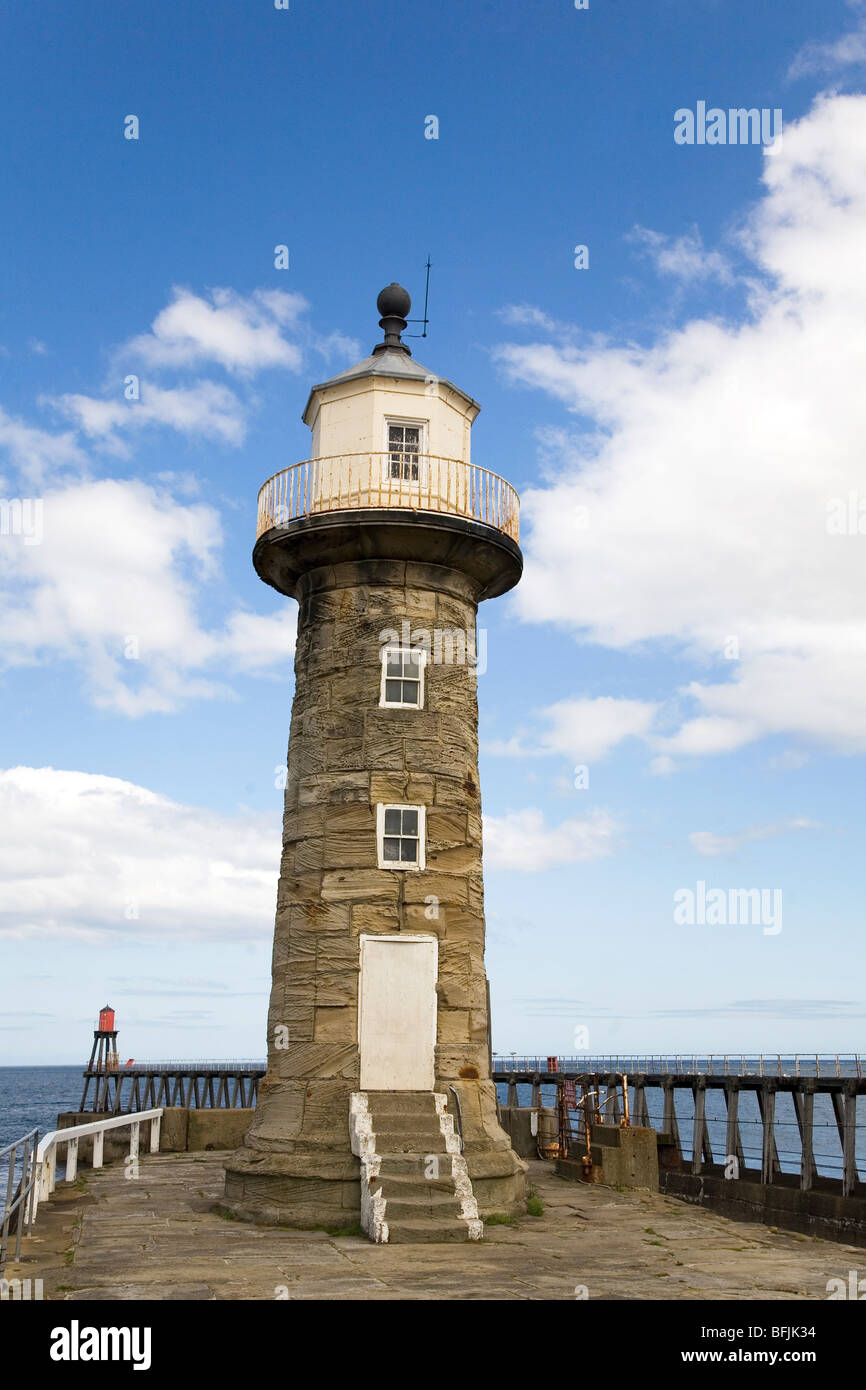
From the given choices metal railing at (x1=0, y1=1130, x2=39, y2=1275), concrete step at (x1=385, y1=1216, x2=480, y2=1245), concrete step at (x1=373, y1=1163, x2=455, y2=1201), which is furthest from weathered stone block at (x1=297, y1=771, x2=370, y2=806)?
metal railing at (x1=0, y1=1130, x2=39, y2=1275)

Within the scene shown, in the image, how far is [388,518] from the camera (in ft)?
49.2

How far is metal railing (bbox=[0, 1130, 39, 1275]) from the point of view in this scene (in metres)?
9.91

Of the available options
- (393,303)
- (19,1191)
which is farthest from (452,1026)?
(393,303)

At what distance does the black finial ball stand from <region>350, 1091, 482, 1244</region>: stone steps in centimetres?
1068

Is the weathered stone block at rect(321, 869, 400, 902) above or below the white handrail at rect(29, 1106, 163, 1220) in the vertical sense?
above

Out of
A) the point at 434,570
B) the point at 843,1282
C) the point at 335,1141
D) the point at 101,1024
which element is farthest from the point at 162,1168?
the point at 101,1024

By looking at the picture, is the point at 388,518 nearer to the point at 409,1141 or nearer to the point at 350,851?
the point at 350,851

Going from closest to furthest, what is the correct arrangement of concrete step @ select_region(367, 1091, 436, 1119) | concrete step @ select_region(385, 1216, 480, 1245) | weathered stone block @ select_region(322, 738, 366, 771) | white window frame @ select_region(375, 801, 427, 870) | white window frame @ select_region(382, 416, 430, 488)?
concrete step @ select_region(385, 1216, 480, 1245) → concrete step @ select_region(367, 1091, 436, 1119) → white window frame @ select_region(375, 801, 427, 870) → weathered stone block @ select_region(322, 738, 366, 771) → white window frame @ select_region(382, 416, 430, 488)

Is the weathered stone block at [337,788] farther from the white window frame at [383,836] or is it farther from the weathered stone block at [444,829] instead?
the weathered stone block at [444,829]

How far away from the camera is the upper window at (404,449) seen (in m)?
15.8

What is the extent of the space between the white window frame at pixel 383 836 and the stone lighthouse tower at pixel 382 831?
26mm

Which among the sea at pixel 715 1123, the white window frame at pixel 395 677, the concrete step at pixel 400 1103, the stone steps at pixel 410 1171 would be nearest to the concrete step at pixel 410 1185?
the stone steps at pixel 410 1171

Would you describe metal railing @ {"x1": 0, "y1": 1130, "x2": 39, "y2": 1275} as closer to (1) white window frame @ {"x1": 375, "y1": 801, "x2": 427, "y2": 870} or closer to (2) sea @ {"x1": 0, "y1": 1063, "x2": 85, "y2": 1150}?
(1) white window frame @ {"x1": 375, "y1": 801, "x2": 427, "y2": 870}
